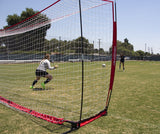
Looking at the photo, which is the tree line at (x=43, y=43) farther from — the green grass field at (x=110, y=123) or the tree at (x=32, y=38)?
the green grass field at (x=110, y=123)

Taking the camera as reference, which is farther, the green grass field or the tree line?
the tree line

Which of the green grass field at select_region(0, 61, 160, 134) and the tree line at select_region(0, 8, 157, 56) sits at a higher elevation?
the tree line at select_region(0, 8, 157, 56)

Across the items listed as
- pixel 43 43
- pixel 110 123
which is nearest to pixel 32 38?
pixel 43 43

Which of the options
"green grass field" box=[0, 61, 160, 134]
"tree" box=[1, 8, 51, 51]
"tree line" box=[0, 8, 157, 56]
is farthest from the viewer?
"tree" box=[1, 8, 51, 51]

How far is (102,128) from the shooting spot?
3213 mm

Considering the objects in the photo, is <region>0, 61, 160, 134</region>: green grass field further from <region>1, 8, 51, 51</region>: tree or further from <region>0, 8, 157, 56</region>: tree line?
<region>1, 8, 51, 51</region>: tree

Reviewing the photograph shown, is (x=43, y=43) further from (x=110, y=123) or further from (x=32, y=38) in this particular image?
(x=110, y=123)

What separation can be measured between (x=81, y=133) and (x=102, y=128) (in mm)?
496

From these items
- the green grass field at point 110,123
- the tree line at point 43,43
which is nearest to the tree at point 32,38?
the tree line at point 43,43

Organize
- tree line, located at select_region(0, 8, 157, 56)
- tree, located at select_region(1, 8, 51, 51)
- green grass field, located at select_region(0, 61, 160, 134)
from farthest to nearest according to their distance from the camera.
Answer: tree, located at select_region(1, 8, 51, 51)
tree line, located at select_region(0, 8, 157, 56)
green grass field, located at select_region(0, 61, 160, 134)

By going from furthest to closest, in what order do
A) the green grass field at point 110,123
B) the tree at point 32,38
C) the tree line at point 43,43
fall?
the tree at point 32,38, the tree line at point 43,43, the green grass field at point 110,123

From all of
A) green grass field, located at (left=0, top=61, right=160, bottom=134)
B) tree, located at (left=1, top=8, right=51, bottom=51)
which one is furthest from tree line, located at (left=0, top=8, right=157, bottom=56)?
green grass field, located at (left=0, top=61, right=160, bottom=134)

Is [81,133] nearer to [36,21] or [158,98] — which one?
[158,98]

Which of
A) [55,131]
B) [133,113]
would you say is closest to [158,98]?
[133,113]
